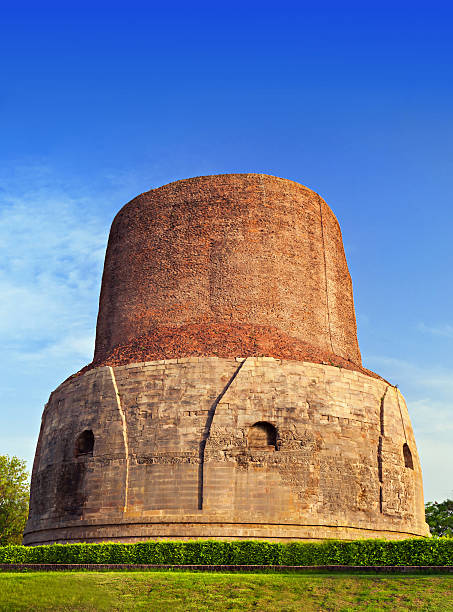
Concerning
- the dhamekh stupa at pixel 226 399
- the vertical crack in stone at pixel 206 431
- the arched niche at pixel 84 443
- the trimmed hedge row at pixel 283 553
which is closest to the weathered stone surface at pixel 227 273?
the dhamekh stupa at pixel 226 399

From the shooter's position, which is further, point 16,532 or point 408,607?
point 16,532

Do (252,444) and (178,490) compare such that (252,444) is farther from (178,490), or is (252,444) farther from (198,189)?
Answer: (198,189)

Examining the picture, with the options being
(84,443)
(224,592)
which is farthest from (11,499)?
(224,592)

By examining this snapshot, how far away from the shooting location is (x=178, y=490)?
1862cm

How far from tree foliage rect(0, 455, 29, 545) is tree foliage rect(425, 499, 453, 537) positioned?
23.1 m

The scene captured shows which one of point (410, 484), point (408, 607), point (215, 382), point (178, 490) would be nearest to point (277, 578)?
point (408, 607)

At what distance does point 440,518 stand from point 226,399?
23.5 m

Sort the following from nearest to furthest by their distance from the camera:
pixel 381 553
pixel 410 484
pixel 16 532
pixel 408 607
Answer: pixel 408 607
pixel 381 553
pixel 410 484
pixel 16 532

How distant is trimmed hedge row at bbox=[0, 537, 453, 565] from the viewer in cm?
1529

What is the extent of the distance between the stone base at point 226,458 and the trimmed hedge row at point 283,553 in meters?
2.08

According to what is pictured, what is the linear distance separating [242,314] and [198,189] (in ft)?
18.9

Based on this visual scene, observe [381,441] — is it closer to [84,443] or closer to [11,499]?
[84,443]

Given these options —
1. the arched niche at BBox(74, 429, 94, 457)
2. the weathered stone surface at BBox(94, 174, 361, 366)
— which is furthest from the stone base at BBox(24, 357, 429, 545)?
the weathered stone surface at BBox(94, 174, 361, 366)

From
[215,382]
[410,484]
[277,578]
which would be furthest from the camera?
[410,484]
